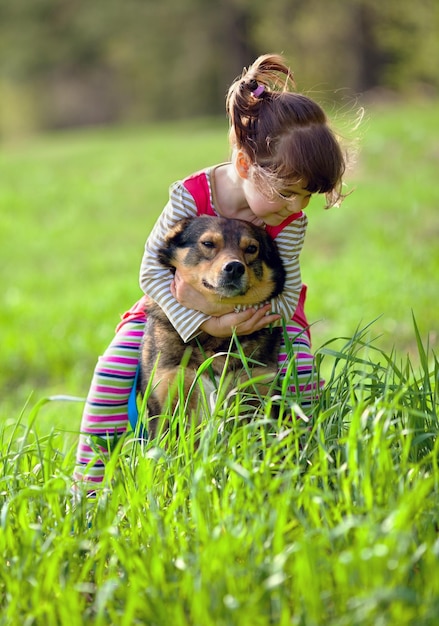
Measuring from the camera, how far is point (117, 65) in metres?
36.1

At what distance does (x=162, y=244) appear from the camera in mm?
3289

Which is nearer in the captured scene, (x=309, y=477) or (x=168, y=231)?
(x=309, y=477)

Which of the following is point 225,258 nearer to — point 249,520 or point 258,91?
point 258,91

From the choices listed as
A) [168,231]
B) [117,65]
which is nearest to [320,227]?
[168,231]

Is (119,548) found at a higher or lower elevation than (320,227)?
lower

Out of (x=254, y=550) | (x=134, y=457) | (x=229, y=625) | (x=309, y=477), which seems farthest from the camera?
(x=134, y=457)

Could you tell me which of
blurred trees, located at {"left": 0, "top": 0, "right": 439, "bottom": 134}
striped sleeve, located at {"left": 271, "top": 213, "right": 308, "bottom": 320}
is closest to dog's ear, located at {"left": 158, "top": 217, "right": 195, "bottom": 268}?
striped sleeve, located at {"left": 271, "top": 213, "right": 308, "bottom": 320}

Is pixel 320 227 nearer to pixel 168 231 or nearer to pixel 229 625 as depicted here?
pixel 168 231

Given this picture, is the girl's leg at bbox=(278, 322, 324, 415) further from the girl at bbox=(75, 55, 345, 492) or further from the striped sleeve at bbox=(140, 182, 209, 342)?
the striped sleeve at bbox=(140, 182, 209, 342)

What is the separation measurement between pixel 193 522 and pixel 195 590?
1.43 ft

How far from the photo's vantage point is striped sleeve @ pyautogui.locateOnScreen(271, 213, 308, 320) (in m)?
3.28

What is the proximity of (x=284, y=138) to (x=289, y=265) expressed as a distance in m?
0.51

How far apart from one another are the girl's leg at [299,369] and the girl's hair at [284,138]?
1.82 feet

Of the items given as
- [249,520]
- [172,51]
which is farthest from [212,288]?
[172,51]
